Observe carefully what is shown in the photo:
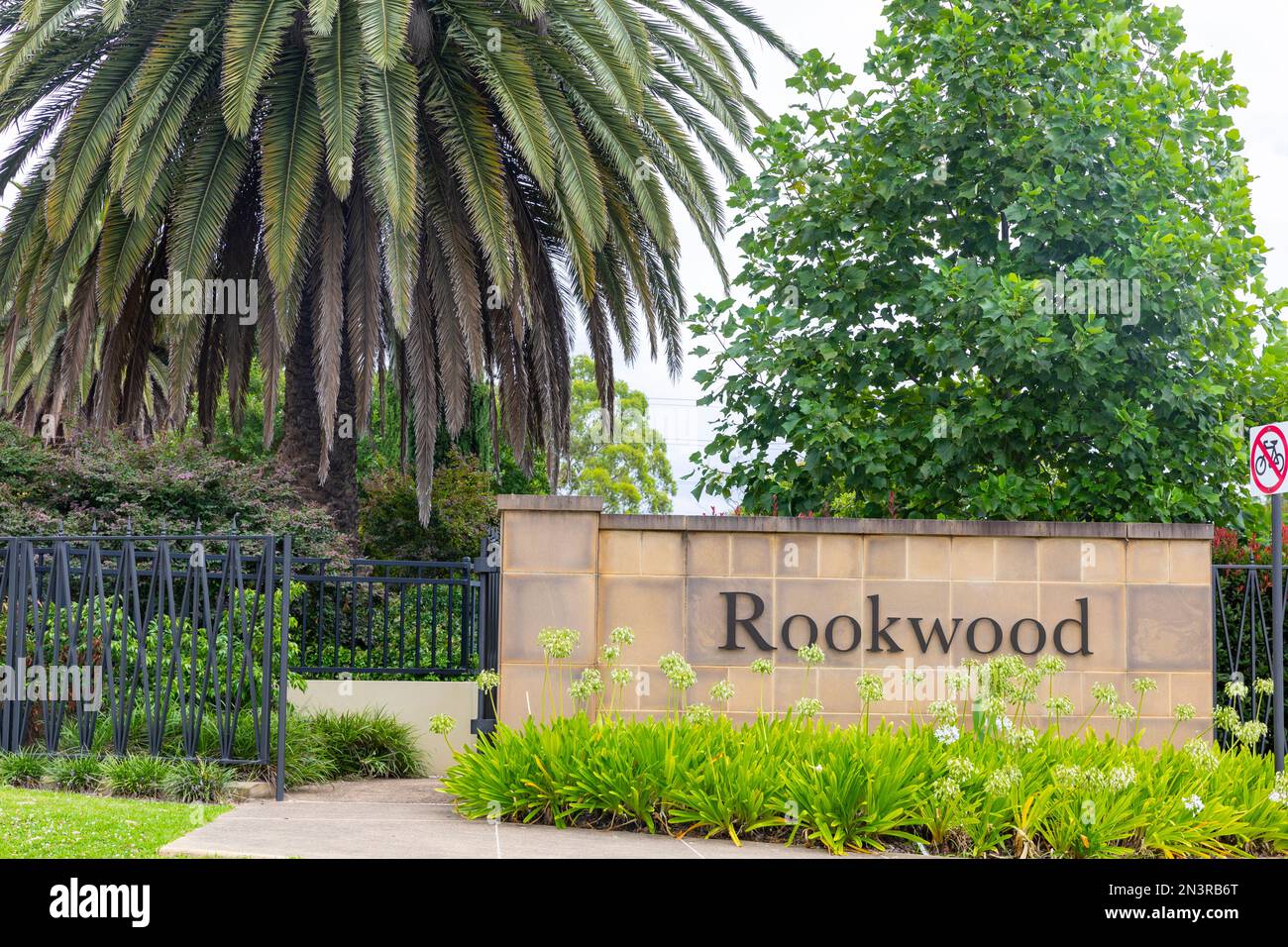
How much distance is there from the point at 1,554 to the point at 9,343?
20.7ft

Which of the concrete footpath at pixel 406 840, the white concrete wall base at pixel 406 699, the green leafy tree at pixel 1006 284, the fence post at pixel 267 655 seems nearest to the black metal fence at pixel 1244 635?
the green leafy tree at pixel 1006 284

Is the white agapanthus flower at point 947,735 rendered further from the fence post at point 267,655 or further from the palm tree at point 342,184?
the palm tree at point 342,184

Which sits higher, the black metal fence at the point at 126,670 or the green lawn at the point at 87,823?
the black metal fence at the point at 126,670

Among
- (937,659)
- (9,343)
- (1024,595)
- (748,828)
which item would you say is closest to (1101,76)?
(1024,595)

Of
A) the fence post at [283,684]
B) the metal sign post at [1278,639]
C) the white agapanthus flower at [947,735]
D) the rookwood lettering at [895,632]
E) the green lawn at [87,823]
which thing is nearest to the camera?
the green lawn at [87,823]

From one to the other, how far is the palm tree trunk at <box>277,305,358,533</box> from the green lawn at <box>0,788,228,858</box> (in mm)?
7365

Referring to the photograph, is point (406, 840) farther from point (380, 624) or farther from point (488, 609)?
point (380, 624)

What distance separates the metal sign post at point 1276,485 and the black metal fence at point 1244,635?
1.32 metres

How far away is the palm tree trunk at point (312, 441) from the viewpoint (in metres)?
14.9

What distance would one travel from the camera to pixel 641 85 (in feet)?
44.1

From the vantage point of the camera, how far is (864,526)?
329 inches

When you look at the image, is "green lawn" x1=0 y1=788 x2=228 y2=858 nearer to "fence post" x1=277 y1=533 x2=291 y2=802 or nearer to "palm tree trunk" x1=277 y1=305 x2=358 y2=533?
"fence post" x1=277 y1=533 x2=291 y2=802

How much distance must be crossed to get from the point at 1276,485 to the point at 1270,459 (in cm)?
18

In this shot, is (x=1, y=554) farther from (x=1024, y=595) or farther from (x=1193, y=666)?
(x=1193, y=666)
